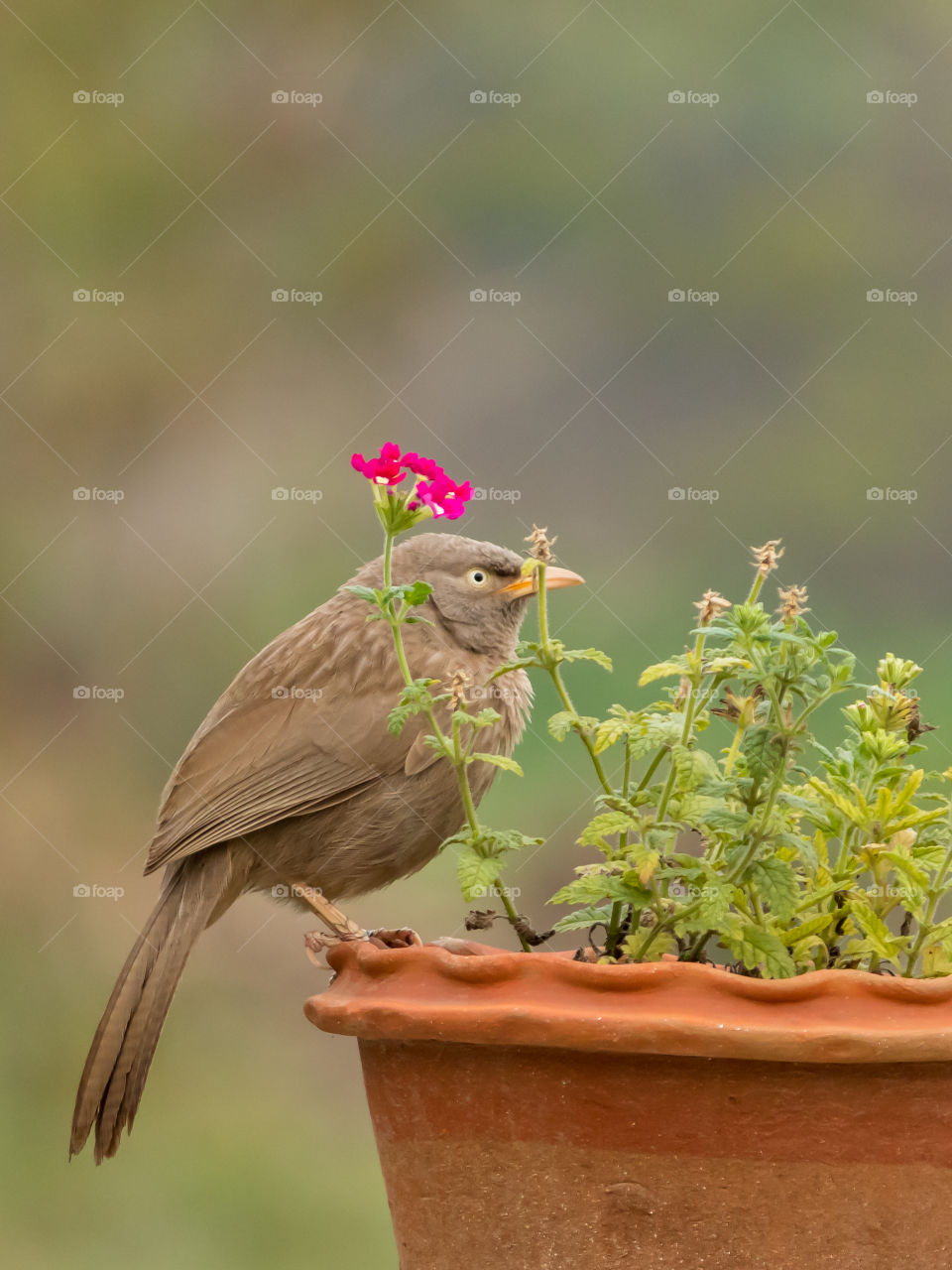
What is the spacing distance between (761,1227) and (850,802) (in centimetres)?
53

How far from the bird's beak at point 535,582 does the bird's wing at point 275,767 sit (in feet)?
1.18

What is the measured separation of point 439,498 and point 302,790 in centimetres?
75

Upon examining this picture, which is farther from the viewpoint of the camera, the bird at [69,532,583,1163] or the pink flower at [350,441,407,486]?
the bird at [69,532,583,1163]

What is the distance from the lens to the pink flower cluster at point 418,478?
2.00 meters

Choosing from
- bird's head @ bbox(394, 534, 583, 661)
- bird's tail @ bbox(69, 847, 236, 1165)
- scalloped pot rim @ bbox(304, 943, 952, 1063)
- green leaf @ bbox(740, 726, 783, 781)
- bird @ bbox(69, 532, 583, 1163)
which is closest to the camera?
scalloped pot rim @ bbox(304, 943, 952, 1063)

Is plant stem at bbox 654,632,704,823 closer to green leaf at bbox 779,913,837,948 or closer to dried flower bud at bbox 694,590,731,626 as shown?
dried flower bud at bbox 694,590,731,626

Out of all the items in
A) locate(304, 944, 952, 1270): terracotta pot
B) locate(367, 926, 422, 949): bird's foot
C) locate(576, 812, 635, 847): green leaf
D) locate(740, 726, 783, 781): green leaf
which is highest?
locate(740, 726, 783, 781): green leaf

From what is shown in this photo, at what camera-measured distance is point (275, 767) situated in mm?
2598

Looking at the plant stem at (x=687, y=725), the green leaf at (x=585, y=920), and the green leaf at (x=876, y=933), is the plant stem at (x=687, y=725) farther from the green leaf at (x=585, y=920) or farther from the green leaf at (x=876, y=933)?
the green leaf at (x=876, y=933)

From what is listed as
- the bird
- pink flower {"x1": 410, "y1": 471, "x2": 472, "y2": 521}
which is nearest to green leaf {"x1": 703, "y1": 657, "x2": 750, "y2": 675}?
pink flower {"x1": 410, "y1": 471, "x2": 472, "y2": 521}

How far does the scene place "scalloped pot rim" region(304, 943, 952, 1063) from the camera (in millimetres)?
1569

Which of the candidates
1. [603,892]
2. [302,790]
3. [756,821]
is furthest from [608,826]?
[302,790]

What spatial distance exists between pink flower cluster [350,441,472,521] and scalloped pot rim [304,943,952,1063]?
663 mm

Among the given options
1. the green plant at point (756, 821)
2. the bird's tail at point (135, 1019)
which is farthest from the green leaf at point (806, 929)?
the bird's tail at point (135, 1019)
